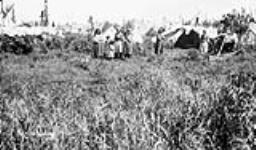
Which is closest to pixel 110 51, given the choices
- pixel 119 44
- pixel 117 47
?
pixel 117 47

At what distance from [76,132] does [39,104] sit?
1.46m

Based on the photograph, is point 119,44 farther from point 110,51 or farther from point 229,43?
point 229,43

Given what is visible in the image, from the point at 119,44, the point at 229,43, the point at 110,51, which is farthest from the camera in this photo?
the point at 229,43

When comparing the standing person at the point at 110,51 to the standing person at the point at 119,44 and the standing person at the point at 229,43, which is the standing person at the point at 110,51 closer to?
the standing person at the point at 119,44

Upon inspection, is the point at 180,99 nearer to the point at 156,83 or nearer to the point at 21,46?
the point at 156,83

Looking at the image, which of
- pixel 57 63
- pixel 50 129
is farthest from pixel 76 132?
pixel 57 63

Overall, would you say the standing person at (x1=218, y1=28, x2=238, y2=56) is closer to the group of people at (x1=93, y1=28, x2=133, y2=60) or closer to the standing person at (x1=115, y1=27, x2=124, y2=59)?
the group of people at (x1=93, y1=28, x2=133, y2=60)

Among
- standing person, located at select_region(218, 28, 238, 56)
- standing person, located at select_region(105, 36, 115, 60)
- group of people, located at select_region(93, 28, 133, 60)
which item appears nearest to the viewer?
standing person, located at select_region(105, 36, 115, 60)

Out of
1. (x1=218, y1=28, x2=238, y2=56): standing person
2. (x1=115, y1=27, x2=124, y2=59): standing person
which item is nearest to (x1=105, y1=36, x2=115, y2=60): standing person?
(x1=115, y1=27, x2=124, y2=59): standing person

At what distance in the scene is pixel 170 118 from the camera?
2621mm

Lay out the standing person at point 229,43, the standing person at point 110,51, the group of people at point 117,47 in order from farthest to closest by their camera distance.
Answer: the standing person at point 229,43
the group of people at point 117,47
the standing person at point 110,51

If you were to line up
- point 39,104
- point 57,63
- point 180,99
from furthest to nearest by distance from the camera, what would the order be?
point 57,63 < point 39,104 < point 180,99

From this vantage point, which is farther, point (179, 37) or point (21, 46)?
point (179, 37)

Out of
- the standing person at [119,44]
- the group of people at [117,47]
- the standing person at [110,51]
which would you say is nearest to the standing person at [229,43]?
the group of people at [117,47]
